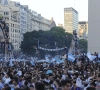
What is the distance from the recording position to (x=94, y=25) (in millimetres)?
26453

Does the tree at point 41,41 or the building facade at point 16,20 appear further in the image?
the building facade at point 16,20

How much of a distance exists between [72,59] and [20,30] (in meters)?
102

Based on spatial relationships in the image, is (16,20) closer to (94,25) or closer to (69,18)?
(69,18)

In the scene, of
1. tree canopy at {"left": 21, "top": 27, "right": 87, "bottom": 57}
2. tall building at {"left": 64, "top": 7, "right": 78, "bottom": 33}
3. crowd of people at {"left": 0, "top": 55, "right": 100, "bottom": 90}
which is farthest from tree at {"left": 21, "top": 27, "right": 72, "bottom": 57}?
tall building at {"left": 64, "top": 7, "right": 78, "bottom": 33}

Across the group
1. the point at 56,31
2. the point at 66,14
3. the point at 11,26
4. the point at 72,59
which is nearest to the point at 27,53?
the point at 56,31

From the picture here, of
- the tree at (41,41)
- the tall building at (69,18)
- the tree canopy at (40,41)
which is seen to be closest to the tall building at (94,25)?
the tree canopy at (40,41)

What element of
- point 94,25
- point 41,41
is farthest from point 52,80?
point 41,41

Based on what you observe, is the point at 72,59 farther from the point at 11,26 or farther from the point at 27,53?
the point at 11,26

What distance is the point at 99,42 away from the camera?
26203 mm

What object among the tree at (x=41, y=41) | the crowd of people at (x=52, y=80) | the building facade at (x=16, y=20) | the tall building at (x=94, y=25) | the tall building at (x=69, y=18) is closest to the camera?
the crowd of people at (x=52, y=80)

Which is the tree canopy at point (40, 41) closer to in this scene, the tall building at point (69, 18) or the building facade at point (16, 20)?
the building facade at point (16, 20)

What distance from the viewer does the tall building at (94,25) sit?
26.3 meters

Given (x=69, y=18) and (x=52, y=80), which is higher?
(x=69, y=18)

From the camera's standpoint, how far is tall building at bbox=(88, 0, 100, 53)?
2634cm
